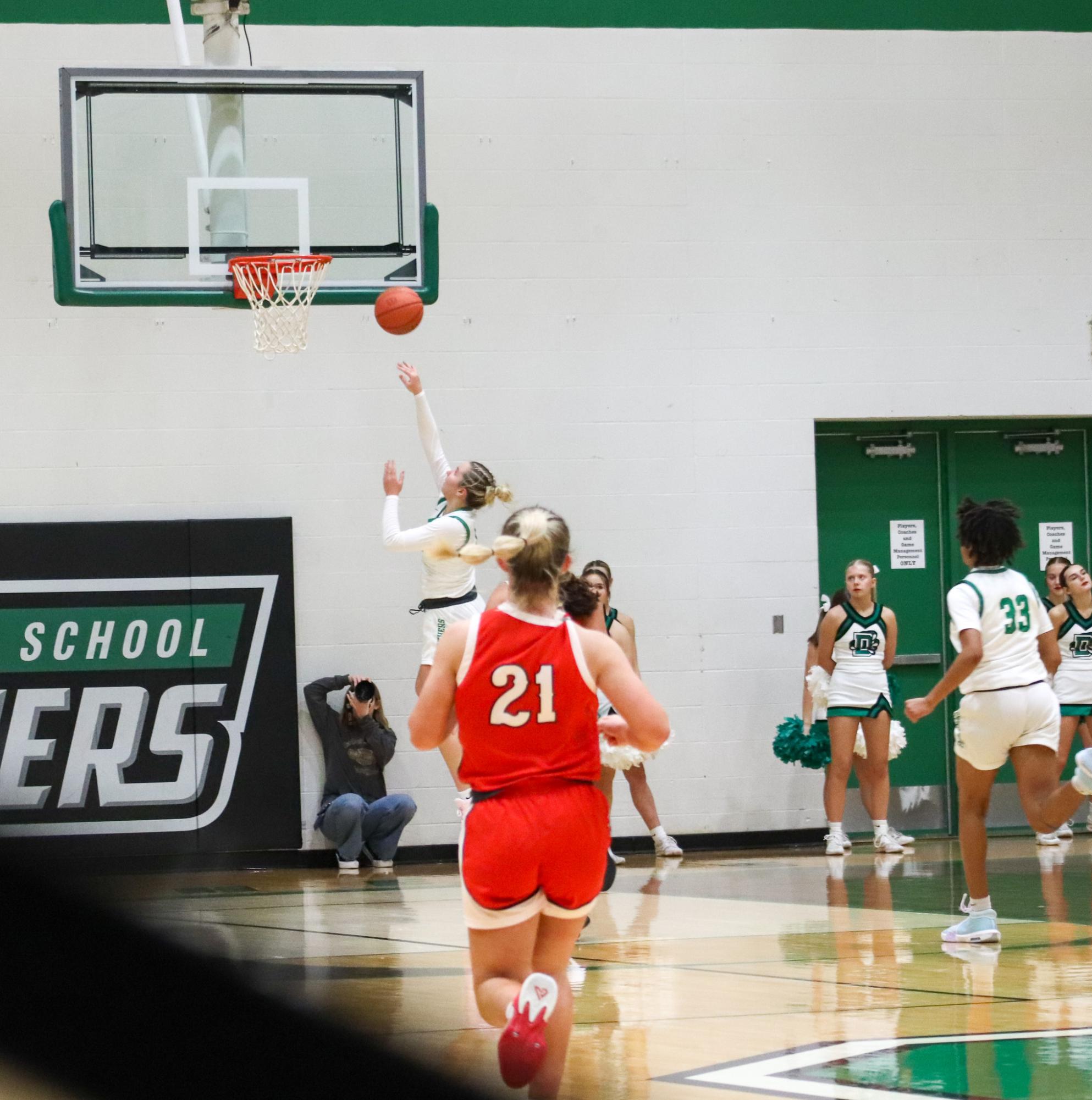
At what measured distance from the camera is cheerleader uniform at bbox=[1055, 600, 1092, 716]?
1149 centimetres

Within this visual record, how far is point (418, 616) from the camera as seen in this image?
11.3 m

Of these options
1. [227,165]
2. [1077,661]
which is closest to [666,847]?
[1077,661]

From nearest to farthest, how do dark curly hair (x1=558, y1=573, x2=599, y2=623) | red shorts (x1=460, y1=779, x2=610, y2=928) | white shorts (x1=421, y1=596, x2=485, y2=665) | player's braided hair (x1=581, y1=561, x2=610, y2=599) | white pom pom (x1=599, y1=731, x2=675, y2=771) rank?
red shorts (x1=460, y1=779, x2=610, y2=928)
dark curly hair (x1=558, y1=573, x2=599, y2=623)
white shorts (x1=421, y1=596, x2=485, y2=665)
player's braided hair (x1=581, y1=561, x2=610, y2=599)
white pom pom (x1=599, y1=731, x2=675, y2=771)

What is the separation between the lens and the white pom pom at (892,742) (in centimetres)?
1115

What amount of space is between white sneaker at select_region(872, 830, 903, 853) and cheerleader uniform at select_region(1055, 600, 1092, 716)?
174 cm

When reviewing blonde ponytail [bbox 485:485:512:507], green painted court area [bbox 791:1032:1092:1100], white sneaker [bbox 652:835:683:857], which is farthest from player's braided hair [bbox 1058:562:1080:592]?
green painted court area [bbox 791:1032:1092:1100]

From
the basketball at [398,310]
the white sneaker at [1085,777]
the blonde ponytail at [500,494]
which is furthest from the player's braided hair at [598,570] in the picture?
the white sneaker at [1085,777]

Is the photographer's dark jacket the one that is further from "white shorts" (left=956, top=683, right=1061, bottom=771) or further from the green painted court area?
the green painted court area

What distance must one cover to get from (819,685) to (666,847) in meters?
1.66

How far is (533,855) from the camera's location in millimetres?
3715

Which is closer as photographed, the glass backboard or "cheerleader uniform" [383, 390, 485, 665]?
"cheerleader uniform" [383, 390, 485, 665]

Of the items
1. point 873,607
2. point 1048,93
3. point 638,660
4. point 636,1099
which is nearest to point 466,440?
point 638,660

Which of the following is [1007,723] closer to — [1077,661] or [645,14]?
[1077,661]

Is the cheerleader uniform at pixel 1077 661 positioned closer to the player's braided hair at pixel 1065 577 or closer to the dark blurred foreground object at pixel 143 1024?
the player's braided hair at pixel 1065 577
